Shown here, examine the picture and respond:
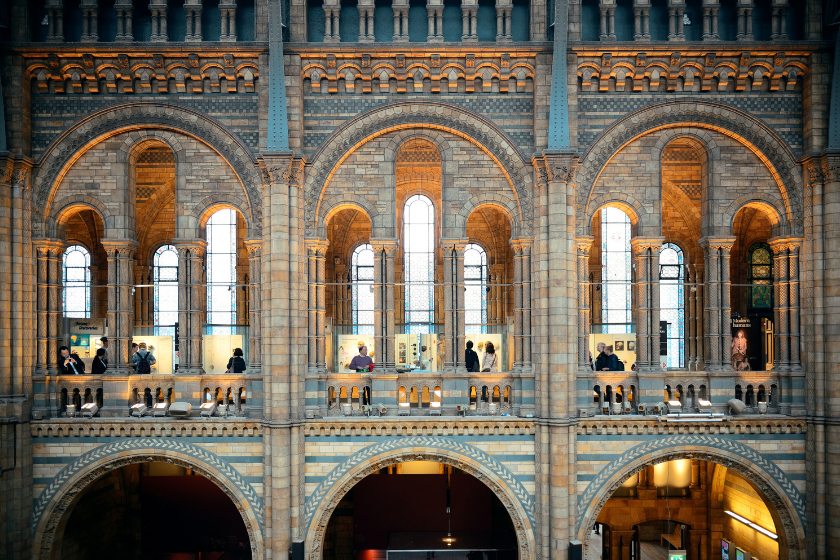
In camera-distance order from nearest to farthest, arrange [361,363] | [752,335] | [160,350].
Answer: [361,363] < [160,350] < [752,335]

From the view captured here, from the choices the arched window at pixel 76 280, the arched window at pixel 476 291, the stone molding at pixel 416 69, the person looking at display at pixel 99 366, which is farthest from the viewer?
the arched window at pixel 476 291

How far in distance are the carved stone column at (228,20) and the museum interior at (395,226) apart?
0.10 meters

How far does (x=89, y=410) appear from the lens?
14.5 meters

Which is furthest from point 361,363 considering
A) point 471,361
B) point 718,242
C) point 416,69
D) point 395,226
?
point 718,242

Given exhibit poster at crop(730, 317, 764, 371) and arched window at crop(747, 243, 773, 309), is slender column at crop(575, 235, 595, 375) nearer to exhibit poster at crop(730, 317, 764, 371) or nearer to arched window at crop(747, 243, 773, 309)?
exhibit poster at crop(730, 317, 764, 371)

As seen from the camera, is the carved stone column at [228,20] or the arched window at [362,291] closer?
the carved stone column at [228,20]

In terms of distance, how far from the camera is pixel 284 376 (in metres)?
14.0

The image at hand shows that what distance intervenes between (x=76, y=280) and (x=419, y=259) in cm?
1199

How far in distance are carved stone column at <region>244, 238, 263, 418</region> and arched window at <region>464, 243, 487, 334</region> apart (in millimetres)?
7925

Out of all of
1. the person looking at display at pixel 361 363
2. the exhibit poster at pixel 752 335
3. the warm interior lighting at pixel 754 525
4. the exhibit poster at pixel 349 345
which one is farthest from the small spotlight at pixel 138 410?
the exhibit poster at pixel 752 335

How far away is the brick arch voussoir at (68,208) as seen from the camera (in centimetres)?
1498

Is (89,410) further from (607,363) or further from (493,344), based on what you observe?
(607,363)

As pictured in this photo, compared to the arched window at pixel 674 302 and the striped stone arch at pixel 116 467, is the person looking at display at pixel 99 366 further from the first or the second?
the arched window at pixel 674 302

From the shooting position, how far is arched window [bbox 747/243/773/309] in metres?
20.2
